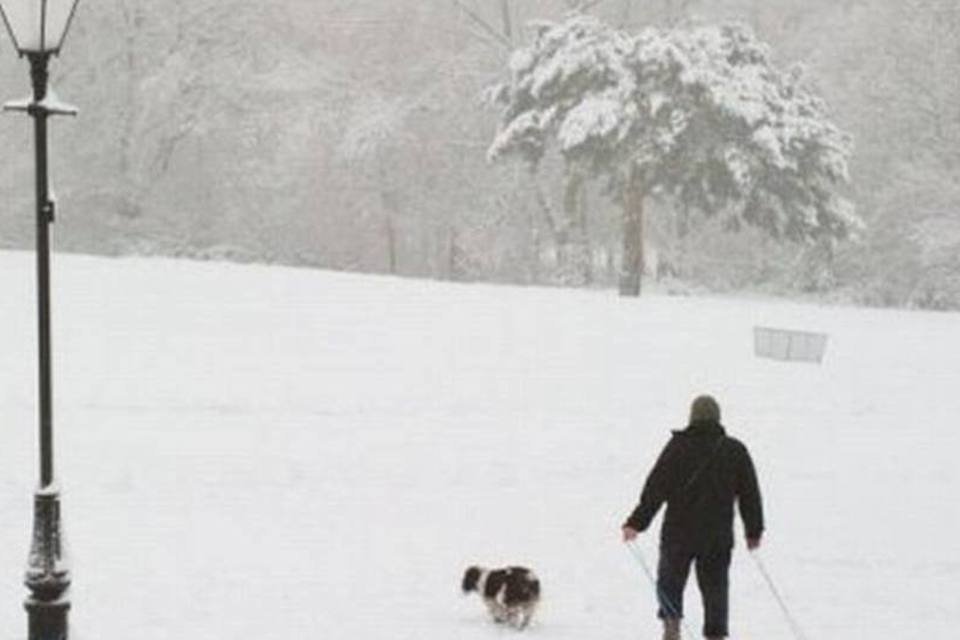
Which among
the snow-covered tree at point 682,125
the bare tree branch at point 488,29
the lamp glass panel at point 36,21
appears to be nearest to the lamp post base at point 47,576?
the lamp glass panel at point 36,21

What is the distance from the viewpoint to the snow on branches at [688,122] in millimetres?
37219

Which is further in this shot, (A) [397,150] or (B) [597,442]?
(A) [397,150]

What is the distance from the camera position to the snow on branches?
37.2m

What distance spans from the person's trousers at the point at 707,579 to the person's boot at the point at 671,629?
15 cm

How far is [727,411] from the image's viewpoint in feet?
76.0

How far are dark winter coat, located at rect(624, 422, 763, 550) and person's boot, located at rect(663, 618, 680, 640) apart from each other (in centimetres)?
59

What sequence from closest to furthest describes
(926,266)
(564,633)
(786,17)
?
(564,633), (926,266), (786,17)

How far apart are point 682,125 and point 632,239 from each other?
391cm

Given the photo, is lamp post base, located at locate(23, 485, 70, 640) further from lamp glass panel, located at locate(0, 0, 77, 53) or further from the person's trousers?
the person's trousers

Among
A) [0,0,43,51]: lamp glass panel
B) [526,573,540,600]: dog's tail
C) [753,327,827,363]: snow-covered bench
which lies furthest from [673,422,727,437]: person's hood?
[753,327,827,363]: snow-covered bench

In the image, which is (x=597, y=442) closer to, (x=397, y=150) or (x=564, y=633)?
(x=564, y=633)

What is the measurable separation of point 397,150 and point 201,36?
29.1 feet

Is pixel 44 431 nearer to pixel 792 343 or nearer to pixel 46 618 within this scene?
pixel 46 618

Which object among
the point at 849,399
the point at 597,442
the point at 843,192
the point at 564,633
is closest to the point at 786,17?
the point at 843,192
